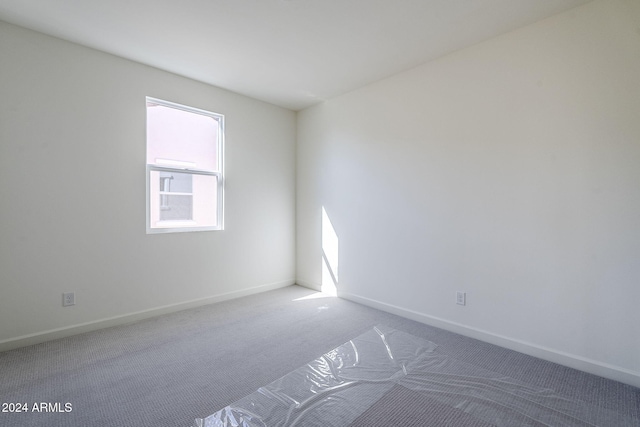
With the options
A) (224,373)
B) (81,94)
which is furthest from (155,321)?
(81,94)

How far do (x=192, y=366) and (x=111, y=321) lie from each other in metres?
1.27

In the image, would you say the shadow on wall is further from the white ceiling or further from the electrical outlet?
the electrical outlet

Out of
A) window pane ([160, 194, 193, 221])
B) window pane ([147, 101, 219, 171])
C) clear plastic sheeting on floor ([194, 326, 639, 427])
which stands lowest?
clear plastic sheeting on floor ([194, 326, 639, 427])

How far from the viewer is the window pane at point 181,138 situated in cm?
310

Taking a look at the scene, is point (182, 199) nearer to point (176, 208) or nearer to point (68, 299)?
point (176, 208)

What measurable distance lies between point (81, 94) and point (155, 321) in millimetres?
2294

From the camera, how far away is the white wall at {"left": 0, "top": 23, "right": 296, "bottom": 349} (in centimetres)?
235

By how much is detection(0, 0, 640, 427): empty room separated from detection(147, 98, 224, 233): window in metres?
0.02

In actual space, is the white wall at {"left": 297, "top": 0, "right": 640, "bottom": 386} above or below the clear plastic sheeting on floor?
above

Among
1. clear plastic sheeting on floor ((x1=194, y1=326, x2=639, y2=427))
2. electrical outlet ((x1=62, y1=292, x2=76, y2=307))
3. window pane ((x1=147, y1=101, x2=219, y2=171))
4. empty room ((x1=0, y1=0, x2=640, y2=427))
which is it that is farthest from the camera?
window pane ((x1=147, y1=101, x2=219, y2=171))

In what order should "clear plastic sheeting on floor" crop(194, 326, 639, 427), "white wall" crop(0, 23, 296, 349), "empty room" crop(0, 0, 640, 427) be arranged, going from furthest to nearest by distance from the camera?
1. "white wall" crop(0, 23, 296, 349)
2. "empty room" crop(0, 0, 640, 427)
3. "clear plastic sheeting on floor" crop(194, 326, 639, 427)

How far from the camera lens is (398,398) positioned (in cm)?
178

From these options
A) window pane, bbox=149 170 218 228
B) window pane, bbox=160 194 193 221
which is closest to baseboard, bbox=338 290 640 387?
window pane, bbox=149 170 218 228

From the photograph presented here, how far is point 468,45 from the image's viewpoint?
2.59 metres
